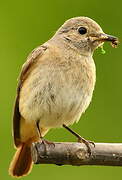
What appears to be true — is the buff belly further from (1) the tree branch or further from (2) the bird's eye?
(1) the tree branch

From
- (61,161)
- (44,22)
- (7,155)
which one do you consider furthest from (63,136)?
(61,161)

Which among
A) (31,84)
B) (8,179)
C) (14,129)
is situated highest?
(31,84)

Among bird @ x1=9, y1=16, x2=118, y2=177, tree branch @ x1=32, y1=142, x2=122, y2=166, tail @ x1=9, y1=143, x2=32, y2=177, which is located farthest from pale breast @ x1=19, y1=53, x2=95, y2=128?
tree branch @ x1=32, y1=142, x2=122, y2=166

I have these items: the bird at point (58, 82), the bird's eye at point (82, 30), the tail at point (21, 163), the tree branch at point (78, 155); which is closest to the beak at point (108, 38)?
the bird at point (58, 82)

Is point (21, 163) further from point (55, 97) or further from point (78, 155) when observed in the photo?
point (78, 155)

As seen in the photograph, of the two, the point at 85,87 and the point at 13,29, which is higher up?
the point at 13,29

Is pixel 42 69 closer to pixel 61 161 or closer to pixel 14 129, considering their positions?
pixel 14 129

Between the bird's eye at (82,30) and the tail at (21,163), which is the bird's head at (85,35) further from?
the tail at (21,163)
